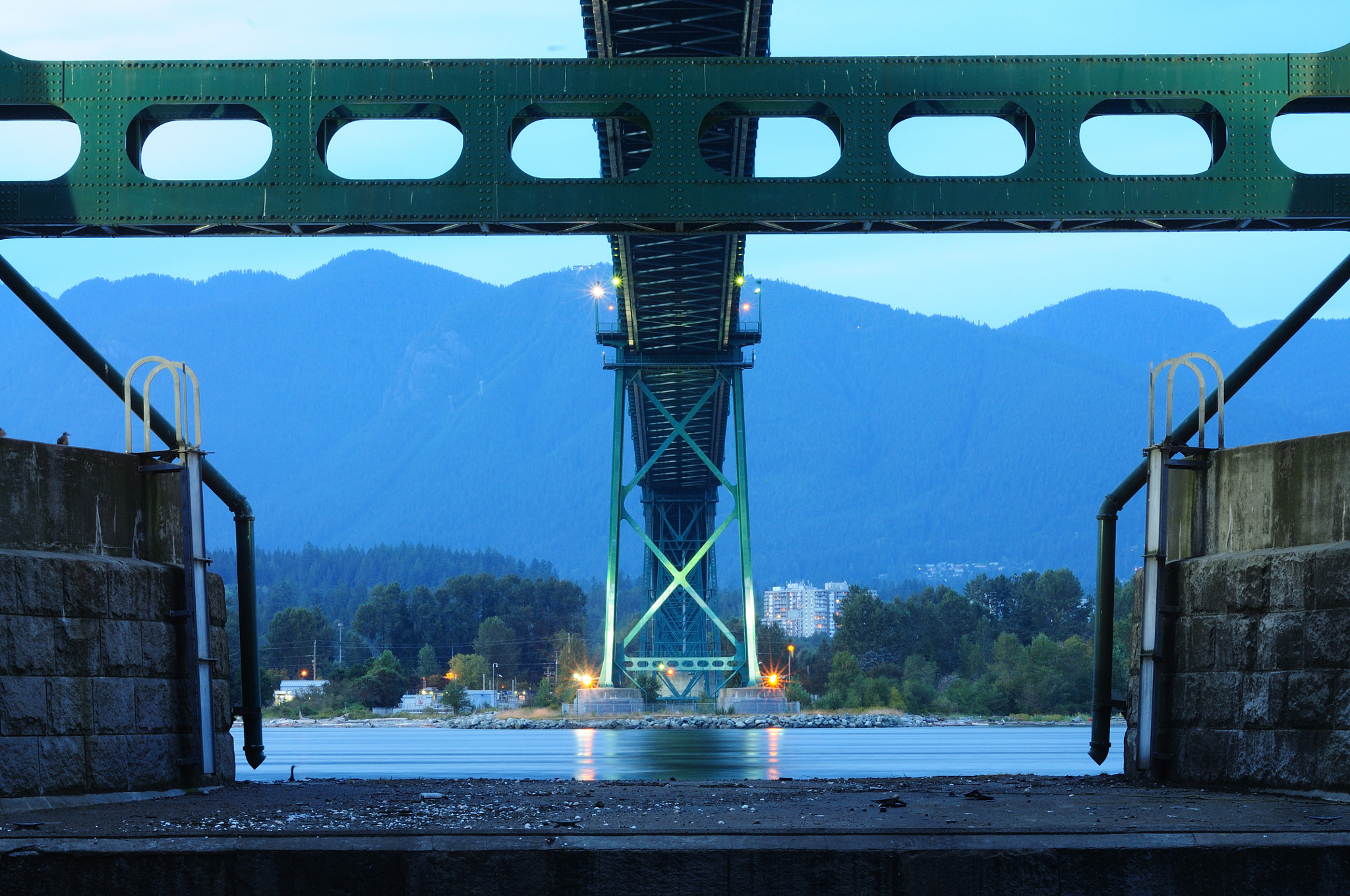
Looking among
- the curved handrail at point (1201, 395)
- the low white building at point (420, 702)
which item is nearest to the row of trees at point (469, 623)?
the low white building at point (420, 702)

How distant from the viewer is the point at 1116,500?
591 inches

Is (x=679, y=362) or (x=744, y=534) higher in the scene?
(x=679, y=362)

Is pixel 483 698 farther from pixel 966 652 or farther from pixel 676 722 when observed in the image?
pixel 676 722

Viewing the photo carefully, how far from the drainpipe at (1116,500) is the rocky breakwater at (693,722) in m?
49.7

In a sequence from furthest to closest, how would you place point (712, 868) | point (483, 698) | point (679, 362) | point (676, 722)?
point (483, 698) → point (676, 722) → point (679, 362) → point (712, 868)

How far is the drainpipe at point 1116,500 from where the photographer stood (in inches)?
553

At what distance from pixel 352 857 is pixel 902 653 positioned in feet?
420

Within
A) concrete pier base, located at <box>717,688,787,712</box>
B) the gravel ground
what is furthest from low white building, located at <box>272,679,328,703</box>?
the gravel ground

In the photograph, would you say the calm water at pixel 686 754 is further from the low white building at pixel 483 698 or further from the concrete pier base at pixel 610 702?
the low white building at pixel 483 698

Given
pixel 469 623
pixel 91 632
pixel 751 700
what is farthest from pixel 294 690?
pixel 91 632

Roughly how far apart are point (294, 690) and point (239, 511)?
112335mm

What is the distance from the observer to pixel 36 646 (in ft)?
36.5

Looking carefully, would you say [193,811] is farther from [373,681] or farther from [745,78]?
[373,681]

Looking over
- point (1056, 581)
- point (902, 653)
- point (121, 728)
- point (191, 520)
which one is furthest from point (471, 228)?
point (1056, 581)
